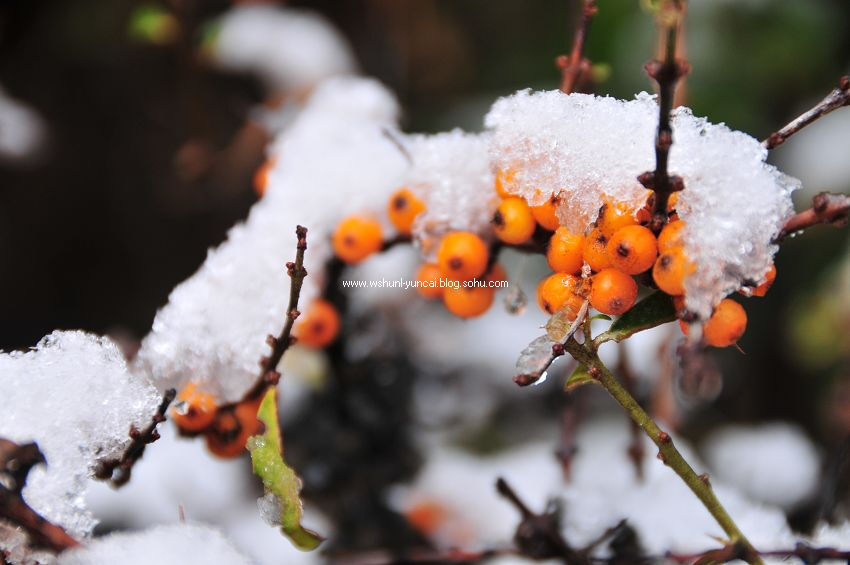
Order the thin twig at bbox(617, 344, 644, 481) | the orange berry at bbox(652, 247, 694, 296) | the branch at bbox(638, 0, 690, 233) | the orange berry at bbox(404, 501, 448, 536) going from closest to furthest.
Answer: the branch at bbox(638, 0, 690, 233) → the orange berry at bbox(652, 247, 694, 296) → the thin twig at bbox(617, 344, 644, 481) → the orange berry at bbox(404, 501, 448, 536)

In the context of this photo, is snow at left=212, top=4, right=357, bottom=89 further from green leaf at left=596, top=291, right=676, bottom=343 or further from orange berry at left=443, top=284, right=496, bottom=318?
green leaf at left=596, top=291, right=676, bottom=343

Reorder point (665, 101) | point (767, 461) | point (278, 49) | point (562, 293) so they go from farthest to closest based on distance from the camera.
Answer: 1. point (278, 49)
2. point (767, 461)
3. point (562, 293)
4. point (665, 101)

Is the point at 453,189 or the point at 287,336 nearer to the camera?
the point at 287,336

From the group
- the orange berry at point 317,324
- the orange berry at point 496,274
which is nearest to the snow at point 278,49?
the orange berry at point 317,324

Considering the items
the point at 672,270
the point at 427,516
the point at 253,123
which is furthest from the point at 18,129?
the point at 672,270

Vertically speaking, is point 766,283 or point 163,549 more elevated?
point 766,283

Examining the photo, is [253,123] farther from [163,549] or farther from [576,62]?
[163,549]

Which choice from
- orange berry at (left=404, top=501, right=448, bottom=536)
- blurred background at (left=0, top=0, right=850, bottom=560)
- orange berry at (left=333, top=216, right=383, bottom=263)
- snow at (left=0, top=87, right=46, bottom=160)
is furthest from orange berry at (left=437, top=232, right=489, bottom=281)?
snow at (left=0, top=87, right=46, bottom=160)
